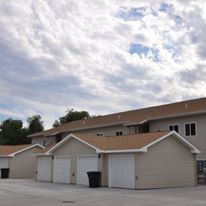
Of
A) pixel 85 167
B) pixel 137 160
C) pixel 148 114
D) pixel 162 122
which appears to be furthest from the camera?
pixel 148 114

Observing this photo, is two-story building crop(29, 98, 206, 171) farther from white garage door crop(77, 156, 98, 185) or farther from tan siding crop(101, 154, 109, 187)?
white garage door crop(77, 156, 98, 185)

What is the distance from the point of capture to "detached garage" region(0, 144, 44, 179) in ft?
136

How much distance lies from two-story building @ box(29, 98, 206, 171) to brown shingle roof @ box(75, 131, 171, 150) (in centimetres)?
642

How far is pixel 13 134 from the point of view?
72.8 meters

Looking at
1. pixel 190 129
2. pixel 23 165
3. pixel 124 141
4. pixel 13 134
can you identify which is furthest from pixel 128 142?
pixel 13 134

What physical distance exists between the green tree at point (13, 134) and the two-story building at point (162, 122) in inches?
1023

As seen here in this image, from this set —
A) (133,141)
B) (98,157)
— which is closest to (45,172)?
(98,157)

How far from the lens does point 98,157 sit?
27.1 metres

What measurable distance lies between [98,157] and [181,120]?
9.88 m

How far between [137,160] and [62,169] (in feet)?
27.1

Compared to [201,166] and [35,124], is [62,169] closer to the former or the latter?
[201,166]

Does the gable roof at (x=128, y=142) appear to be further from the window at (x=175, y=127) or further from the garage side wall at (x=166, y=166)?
the window at (x=175, y=127)

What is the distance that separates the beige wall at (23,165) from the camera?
41.4 meters

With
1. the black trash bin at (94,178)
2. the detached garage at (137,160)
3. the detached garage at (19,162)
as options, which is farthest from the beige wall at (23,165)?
the black trash bin at (94,178)
